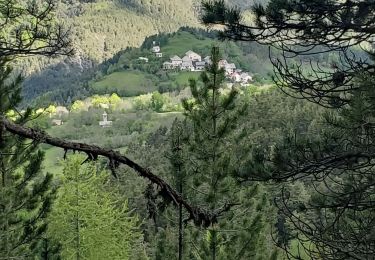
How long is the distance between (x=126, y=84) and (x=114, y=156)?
4942 inches

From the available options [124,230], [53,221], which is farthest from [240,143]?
[124,230]

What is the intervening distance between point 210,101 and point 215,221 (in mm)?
8139

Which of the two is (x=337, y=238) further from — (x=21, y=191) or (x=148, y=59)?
(x=148, y=59)

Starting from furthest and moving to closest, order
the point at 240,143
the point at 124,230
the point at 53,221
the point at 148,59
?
the point at 148,59, the point at 124,230, the point at 53,221, the point at 240,143

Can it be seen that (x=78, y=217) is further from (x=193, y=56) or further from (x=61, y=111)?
(x=193, y=56)

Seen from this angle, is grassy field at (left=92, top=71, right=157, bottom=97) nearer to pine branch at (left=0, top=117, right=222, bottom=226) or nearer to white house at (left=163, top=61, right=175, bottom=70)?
white house at (left=163, top=61, right=175, bottom=70)

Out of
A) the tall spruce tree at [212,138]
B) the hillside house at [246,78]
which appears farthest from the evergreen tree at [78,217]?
the hillside house at [246,78]

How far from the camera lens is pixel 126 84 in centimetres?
12656

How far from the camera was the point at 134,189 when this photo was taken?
35969 millimetres

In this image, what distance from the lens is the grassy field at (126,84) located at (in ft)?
407

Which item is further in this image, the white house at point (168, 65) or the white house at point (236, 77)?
the white house at point (168, 65)

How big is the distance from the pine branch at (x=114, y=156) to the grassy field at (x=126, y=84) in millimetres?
121188

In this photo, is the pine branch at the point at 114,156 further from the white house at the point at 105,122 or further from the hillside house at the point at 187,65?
the hillside house at the point at 187,65

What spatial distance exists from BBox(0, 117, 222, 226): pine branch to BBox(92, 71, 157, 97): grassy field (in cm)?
12119
